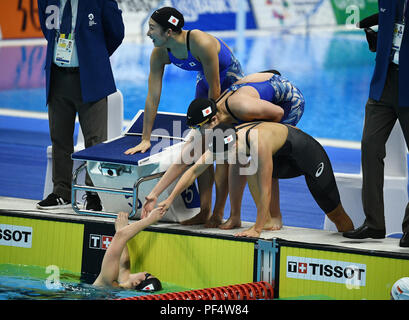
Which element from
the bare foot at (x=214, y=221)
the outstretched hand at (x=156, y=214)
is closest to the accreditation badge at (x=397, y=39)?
the bare foot at (x=214, y=221)

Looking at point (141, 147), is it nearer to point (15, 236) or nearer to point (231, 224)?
point (231, 224)

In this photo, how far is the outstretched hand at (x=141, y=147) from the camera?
17.5ft

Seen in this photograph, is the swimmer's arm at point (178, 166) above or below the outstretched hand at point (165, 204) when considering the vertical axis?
above

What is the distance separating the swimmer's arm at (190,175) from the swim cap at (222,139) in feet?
0.20

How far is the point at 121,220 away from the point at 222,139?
2.68ft

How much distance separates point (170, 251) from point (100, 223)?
0.50 metres

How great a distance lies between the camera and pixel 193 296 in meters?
4.47

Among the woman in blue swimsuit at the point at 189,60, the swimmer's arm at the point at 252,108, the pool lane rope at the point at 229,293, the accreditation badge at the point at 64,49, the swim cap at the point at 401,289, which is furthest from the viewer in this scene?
the accreditation badge at the point at 64,49

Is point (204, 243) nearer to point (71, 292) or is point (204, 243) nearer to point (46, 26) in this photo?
point (71, 292)

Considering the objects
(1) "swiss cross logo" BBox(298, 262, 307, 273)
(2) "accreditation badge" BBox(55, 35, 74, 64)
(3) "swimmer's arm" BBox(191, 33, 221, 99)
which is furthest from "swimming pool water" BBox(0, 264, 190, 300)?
(2) "accreditation badge" BBox(55, 35, 74, 64)

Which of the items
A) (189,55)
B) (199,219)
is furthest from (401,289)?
(189,55)

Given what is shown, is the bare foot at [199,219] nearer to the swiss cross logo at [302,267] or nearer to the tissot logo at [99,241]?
the tissot logo at [99,241]

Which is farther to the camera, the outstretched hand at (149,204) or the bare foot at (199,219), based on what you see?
the bare foot at (199,219)

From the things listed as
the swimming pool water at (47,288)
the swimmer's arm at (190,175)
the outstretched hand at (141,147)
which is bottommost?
the swimming pool water at (47,288)
